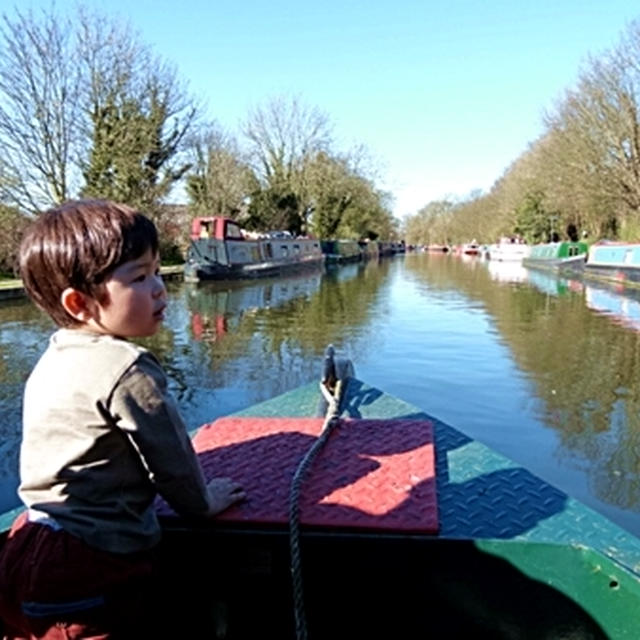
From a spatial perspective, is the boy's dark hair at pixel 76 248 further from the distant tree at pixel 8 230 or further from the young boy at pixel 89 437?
the distant tree at pixel 8 230

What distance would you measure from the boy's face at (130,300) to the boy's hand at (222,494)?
577 mm

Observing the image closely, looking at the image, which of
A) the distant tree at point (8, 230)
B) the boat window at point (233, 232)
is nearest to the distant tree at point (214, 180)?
the boat window at point (233, 232)

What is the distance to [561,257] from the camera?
105 feet

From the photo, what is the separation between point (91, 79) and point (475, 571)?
23670 millimetres

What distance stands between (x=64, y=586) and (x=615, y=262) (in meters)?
23.8

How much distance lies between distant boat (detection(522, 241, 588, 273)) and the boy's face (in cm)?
2794

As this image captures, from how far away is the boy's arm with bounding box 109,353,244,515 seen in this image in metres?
1.33

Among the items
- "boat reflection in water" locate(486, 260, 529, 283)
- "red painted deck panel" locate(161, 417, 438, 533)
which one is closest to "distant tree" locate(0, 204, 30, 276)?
"boat reflection in water" locate(486, 260, 529, 283)

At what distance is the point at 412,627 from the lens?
75.9 inches

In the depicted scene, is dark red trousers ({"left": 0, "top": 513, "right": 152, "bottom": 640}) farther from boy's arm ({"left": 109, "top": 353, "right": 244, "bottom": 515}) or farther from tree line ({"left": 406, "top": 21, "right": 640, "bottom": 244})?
tree line ({"left": 406, "top": 21, "right": 640, "bottom": 244})

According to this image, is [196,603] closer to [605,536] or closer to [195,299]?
[605,536]

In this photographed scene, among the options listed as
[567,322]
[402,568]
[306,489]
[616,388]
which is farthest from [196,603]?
[567,322]

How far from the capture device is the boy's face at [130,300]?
4.62 feet

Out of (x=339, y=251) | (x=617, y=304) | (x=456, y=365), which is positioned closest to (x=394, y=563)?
(x=456, y=365)
